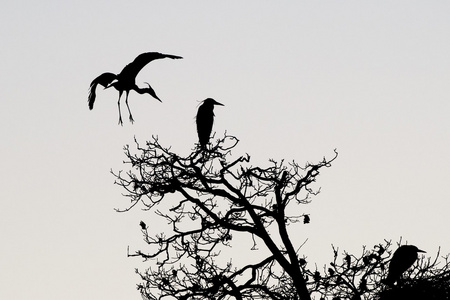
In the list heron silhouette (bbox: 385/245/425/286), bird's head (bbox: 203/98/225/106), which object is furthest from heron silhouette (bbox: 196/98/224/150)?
heron silhouette (bbox: 385/245/425/286)

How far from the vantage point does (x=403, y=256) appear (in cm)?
1825

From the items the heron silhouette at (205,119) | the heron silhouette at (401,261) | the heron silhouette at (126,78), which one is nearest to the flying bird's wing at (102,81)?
the heron silhouette at (126,78)

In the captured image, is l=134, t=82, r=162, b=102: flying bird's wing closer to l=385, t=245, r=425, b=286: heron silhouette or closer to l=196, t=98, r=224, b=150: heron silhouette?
l=196, t=98, r=224, b=150: heron silhouette

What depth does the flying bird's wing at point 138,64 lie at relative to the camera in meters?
18.2

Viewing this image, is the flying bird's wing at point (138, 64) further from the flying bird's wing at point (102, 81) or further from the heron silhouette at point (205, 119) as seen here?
the heron silhouette at point (205, 119)

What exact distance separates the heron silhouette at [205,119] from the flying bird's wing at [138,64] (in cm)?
221

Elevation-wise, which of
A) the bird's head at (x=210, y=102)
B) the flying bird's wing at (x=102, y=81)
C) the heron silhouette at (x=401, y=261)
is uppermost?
the bird's head at (x=210, y=102)

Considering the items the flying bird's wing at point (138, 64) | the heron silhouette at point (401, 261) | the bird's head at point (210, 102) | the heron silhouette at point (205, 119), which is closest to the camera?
the heron silhouette at point (401, 261)

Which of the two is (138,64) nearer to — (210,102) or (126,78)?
(126,78)

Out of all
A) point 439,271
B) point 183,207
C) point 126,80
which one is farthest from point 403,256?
point 126,80

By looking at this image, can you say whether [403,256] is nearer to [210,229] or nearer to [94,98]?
[210,229]

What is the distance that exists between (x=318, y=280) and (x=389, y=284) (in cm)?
132

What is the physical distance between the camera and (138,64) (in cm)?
1841

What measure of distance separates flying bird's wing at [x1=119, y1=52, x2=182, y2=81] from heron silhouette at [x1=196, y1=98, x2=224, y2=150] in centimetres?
221
